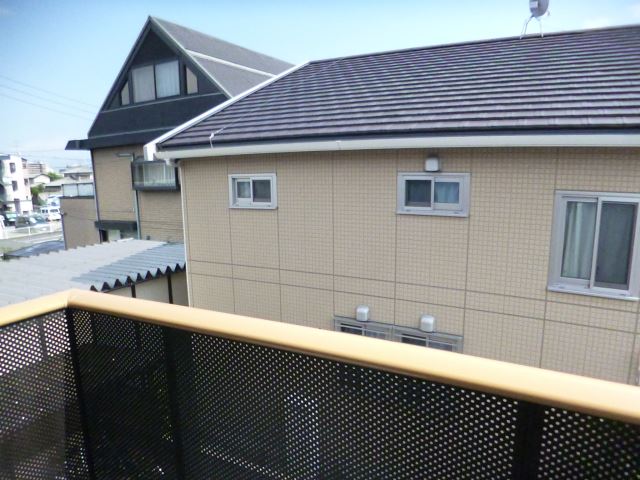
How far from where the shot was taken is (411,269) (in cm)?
541

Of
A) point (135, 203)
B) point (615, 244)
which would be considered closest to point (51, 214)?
point (135, 203)

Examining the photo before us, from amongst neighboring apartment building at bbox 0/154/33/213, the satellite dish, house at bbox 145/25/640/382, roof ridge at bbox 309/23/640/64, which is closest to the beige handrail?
house at bbox 145/25/640/382

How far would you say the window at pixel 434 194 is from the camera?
5012 millimetres

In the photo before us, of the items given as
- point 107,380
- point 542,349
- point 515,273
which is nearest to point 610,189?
point 515,273

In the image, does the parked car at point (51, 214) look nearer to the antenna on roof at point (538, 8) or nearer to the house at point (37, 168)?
the house at point (37, 168)

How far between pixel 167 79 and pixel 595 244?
12.8m

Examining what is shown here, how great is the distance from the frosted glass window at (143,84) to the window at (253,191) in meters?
8.73

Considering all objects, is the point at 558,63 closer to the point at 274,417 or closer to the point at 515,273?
the point at 515,273

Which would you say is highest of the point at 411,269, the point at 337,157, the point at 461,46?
the point at 461,46

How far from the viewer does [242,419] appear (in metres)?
1.58

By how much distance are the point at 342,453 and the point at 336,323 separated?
4677 millimetres

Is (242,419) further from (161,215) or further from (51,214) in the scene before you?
(51,214)

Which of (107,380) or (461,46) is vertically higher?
(461,46)

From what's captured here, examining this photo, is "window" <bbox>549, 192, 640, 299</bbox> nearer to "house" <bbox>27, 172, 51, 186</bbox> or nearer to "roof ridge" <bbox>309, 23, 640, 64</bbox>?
"roof ridge" <bbox>309, 23, 640, 64</bbox>
